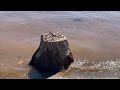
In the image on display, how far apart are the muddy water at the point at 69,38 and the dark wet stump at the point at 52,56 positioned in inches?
11.8

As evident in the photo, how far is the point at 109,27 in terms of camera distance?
1126cm

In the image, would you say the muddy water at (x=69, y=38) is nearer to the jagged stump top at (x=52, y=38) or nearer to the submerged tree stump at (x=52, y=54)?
the submerged tree stump at (x=52, y=54)

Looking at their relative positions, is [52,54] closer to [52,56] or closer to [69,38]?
[52,56]

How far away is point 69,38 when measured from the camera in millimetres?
9531

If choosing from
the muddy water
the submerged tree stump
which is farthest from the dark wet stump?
the muddy water

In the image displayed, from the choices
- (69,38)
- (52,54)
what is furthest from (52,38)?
(69,38)

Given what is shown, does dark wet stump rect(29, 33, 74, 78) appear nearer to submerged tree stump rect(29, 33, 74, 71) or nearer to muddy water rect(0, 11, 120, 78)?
submerged tree stump rect(29, 33, 74, 71)

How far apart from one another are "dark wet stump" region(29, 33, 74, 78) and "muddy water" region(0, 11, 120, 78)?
300mm

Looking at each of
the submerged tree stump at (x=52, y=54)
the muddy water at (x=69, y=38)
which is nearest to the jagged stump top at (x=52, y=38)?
the submerged tree stump at (x=52, y=54)

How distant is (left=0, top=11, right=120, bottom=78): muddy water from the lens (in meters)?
7.25

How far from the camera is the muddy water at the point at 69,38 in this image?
7246 mm

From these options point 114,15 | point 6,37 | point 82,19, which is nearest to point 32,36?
point 6,37
